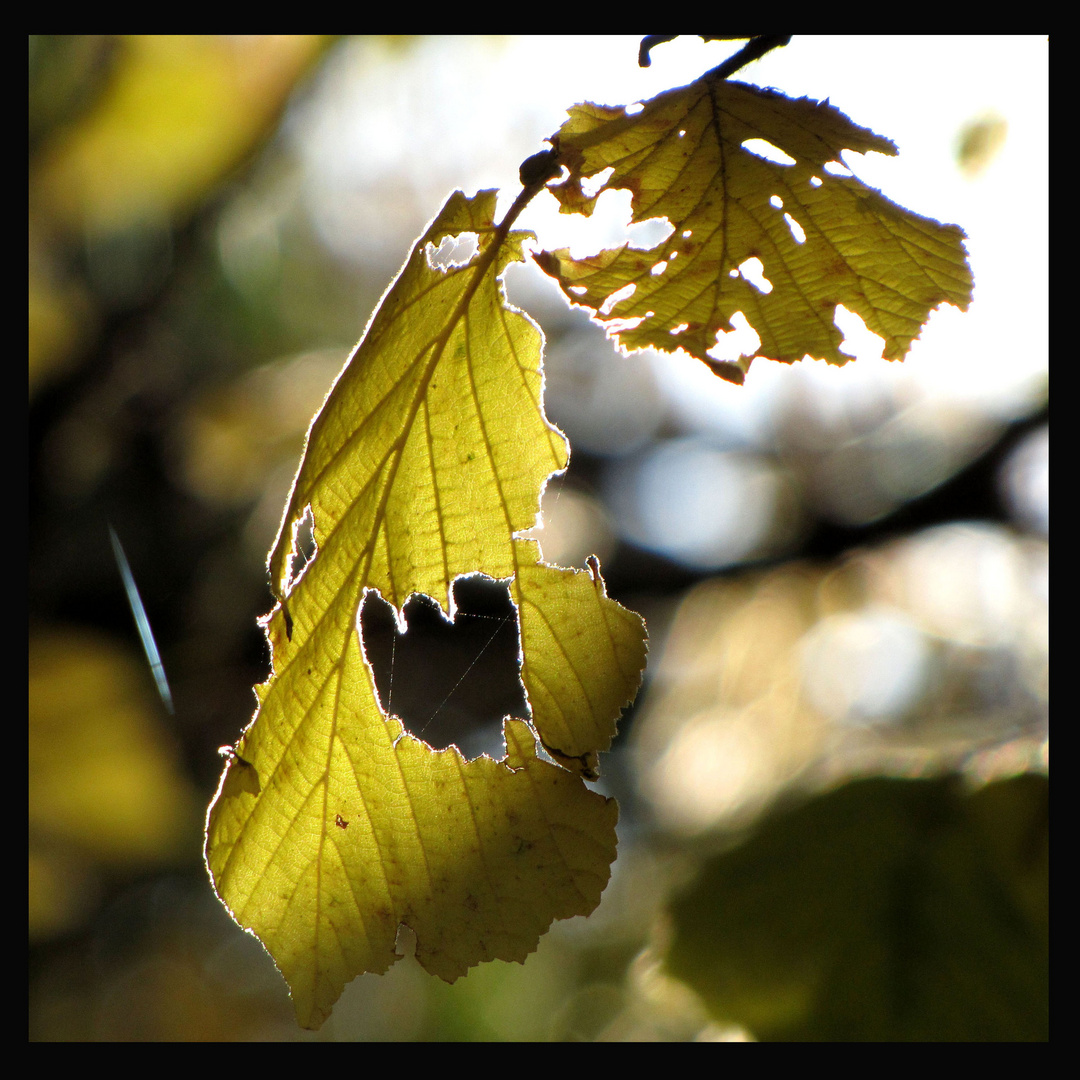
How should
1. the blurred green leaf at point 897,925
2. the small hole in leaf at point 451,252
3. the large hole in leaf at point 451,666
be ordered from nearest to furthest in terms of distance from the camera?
the small hole in leaf at point 451,252 → the blurred green leaf at point 897,925 → the large hole in leaf at point 451,666

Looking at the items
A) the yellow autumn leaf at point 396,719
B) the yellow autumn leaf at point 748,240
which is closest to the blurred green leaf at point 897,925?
the yellow autumn leaf at point 396,719

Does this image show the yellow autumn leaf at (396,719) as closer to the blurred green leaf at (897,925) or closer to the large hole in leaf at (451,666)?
the blurred green leaf at (897,925)

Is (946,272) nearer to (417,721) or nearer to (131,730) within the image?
(417,721)

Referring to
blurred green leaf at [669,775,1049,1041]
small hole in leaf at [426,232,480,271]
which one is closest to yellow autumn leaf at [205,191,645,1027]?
small hole in leaf at [426,232,480,271]

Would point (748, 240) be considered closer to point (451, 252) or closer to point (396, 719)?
point (451, 252)

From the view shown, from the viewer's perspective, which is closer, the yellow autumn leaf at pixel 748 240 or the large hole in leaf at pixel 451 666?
the yellow autumn leaf at pixel 748 240

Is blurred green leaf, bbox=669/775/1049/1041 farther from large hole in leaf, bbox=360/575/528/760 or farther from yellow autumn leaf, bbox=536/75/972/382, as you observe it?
yellow autumn leaf, bbox=536/75/972/382

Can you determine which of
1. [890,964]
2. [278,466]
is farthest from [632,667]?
[278,466]
